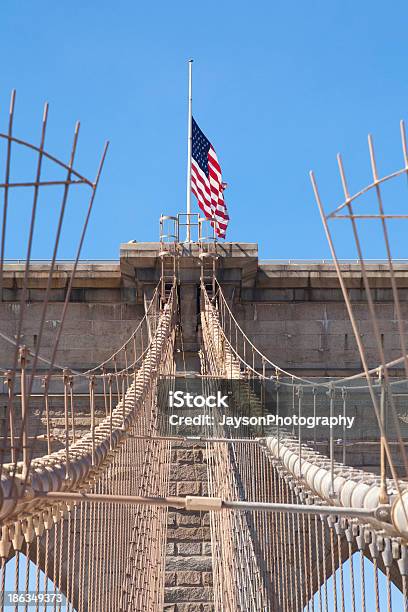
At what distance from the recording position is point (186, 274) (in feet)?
46.4

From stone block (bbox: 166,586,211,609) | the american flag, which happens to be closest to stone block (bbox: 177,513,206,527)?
stone block (bbox: 166,586,211,609)

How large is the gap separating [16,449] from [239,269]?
10.8 metres

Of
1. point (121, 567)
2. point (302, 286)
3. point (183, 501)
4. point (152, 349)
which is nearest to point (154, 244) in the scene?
point (302, 286)

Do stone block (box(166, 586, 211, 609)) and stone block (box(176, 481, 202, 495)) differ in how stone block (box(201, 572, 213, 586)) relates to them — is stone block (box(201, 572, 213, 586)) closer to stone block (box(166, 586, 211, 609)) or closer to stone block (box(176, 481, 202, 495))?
stone block (box(166, 586, 211, 609))

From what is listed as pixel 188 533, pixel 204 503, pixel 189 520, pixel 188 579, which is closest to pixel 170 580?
pixel 188 579

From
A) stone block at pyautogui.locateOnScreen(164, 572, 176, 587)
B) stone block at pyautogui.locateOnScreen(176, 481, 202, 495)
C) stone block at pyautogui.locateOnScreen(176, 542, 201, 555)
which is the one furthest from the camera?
stone block at pyautogui.locateOnScreen(176, 481, 202, 495)

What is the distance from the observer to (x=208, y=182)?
15375 millimetres

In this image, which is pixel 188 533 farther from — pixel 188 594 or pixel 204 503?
pixel 204 503

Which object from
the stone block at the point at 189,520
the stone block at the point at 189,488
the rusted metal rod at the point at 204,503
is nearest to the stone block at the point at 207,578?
the stone block at the point at 189,520

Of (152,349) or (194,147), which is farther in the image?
(194,147)

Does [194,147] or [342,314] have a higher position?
[194,147]

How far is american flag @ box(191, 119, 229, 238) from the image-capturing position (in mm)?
14724

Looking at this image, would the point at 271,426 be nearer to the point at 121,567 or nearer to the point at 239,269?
the point at 121,567

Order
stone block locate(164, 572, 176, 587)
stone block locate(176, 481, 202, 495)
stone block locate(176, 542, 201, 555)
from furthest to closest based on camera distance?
stone block locate(176, 481, 202, 495) < stone block locate(176, 542, 201, 555) < stone block locate(164, 572, 176, 587)
